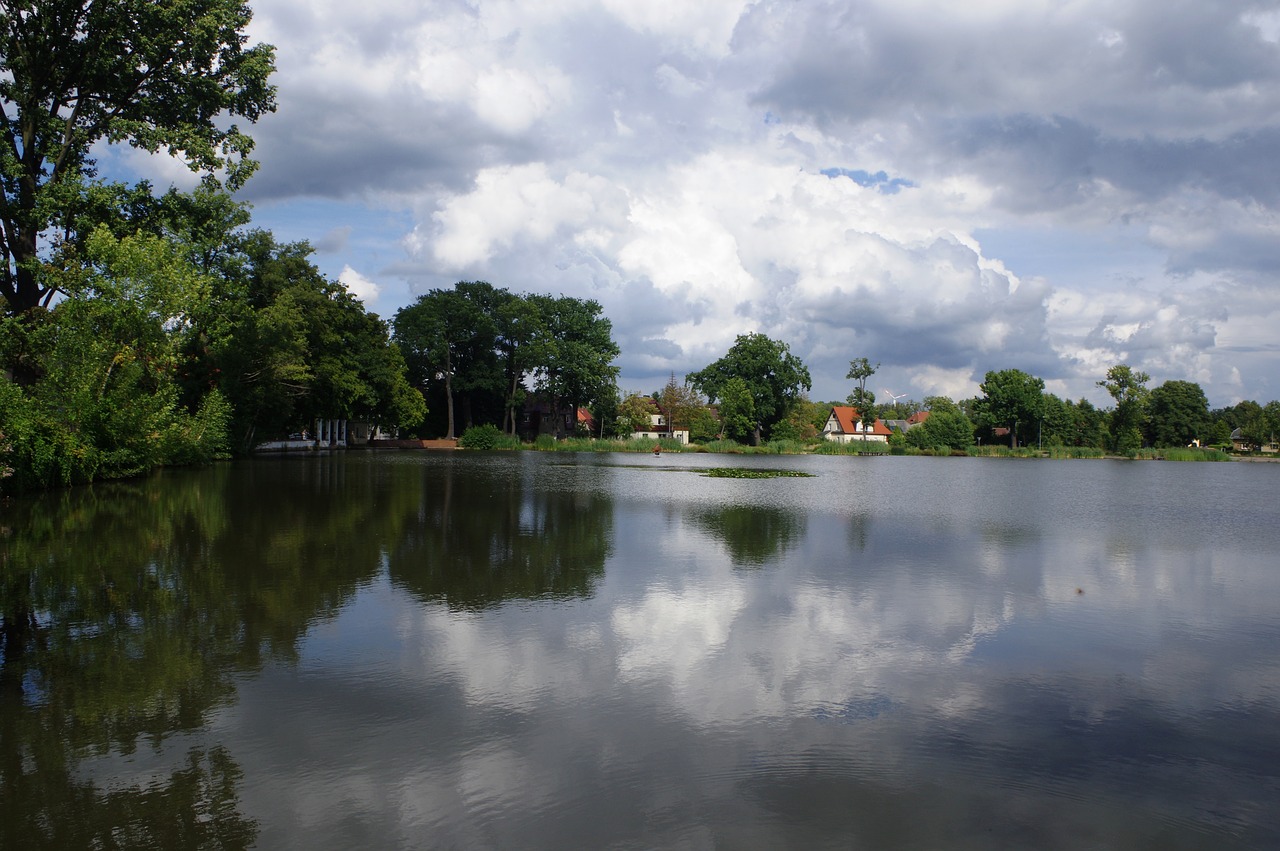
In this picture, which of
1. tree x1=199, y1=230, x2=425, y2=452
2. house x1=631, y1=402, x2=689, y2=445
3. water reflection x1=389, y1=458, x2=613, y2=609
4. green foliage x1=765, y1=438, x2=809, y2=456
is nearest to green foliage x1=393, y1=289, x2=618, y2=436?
tree x1=199, y1=230, x2=425, y2=452

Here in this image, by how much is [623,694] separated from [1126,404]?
9499cm

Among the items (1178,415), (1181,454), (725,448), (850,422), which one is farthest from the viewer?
(850,422)

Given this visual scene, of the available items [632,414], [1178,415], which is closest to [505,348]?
[632,414]

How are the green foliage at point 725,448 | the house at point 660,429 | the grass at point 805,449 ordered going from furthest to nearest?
1. the house at point 660,429
2. the green foliage at point 725,448
3. the grass at point 805,449

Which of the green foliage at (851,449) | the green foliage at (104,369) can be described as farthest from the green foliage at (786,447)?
the green foliage at (104,369)

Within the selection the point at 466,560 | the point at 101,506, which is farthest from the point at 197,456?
the point at 466,560

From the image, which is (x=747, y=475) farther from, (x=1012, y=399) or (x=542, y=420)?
(x=1012, y=399)

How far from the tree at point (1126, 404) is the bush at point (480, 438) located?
65.8m

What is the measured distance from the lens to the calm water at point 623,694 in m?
4.61

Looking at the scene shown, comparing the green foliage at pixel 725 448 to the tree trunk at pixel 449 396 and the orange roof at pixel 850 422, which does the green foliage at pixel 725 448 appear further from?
the orange roof at pixel 850 422

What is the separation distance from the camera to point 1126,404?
85.6m

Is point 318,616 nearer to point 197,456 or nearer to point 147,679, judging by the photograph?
point 147,679

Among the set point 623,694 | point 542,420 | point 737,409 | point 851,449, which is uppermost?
point 737,409

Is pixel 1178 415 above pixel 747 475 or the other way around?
above
